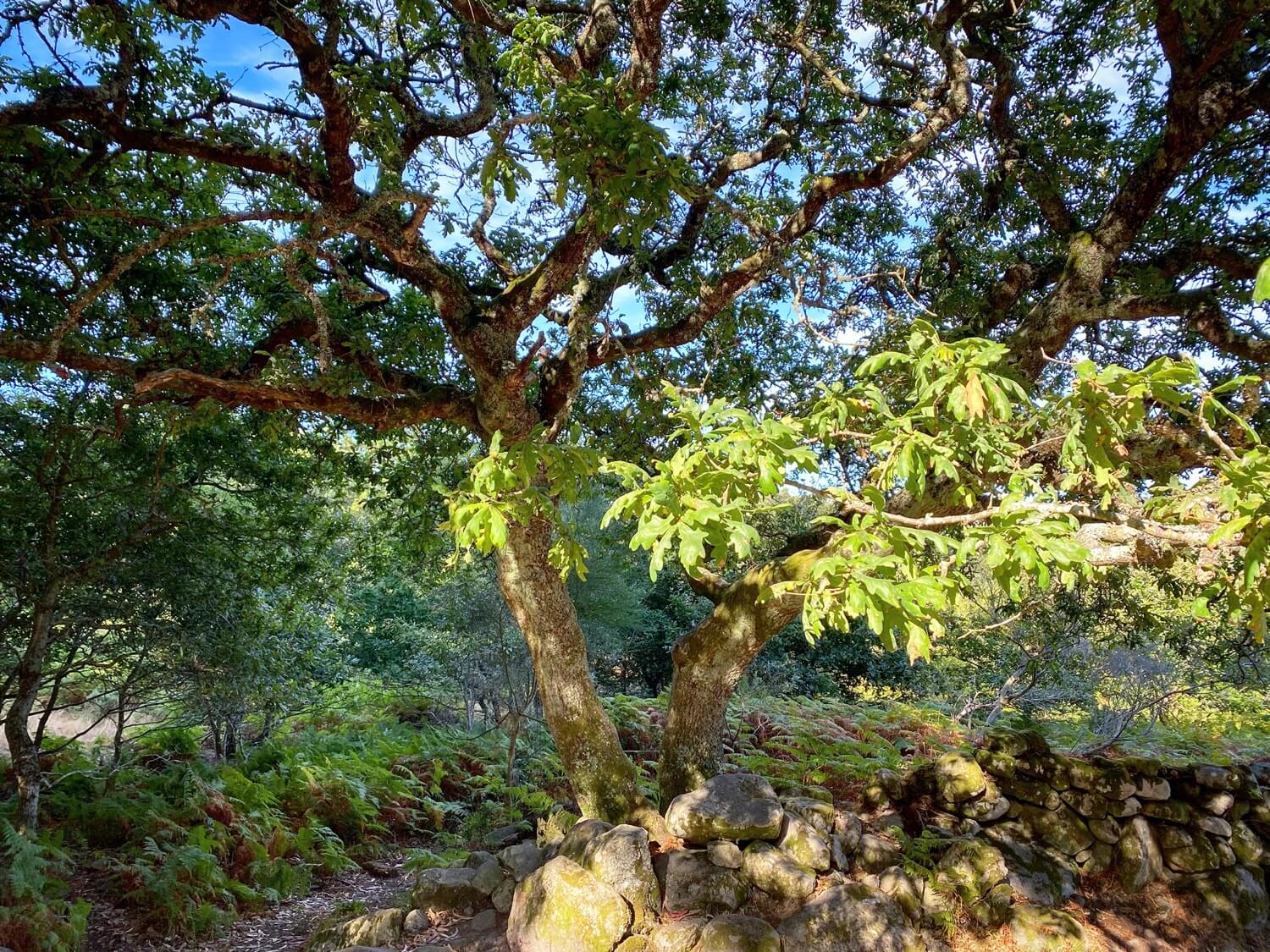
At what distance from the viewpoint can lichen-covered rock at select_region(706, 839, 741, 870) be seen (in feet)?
14.5

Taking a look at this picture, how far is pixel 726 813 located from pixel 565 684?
1488 mm

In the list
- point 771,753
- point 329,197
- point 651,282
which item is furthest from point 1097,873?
point 329,197

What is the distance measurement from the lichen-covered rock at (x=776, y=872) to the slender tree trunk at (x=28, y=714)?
559cm

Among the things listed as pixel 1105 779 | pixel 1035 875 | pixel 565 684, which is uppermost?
pixel 565 684

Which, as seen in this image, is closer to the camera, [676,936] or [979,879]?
[676,936]

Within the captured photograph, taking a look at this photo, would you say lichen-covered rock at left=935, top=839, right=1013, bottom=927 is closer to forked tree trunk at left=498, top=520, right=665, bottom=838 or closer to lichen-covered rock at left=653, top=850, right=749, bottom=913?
lichen-covered rock at left=653, top=850, right=749, bottom=913

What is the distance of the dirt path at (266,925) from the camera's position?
192 inches

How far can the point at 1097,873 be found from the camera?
16.3ft

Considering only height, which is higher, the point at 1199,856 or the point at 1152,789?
the point at 1152,789

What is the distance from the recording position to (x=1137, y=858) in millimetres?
4984

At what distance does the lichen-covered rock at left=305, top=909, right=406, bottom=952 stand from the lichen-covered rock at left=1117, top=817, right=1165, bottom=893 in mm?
5253

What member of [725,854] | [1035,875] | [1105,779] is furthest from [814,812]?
[1105,779]

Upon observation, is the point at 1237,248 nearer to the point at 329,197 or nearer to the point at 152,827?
the point at 329,197

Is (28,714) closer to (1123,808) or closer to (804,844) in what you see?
(804,844)
